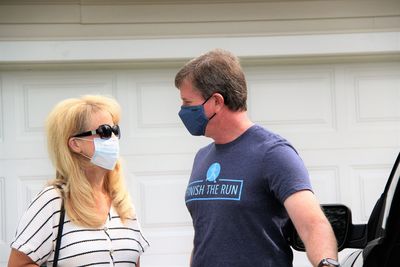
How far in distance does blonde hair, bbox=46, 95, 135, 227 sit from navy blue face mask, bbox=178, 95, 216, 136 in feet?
1.50

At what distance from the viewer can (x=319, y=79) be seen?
20.6ft

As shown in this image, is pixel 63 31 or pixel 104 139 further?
pixel 63 31

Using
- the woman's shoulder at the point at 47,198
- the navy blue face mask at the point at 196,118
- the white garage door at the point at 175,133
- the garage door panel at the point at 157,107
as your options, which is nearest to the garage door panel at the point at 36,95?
the white garage door at the point at 175,133

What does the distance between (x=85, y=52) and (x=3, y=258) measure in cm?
172

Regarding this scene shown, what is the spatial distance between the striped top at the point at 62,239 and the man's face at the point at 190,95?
665 mm

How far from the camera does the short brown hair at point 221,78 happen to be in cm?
323

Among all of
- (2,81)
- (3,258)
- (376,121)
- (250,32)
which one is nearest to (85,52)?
(2,81)

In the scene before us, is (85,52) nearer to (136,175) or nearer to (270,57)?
(136,175)

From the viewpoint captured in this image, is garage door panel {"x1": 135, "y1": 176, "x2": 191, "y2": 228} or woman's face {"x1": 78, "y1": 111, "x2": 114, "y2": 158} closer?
woman's face {"x1": 78, "y1": 111, "x2": 114, "y2": 158}

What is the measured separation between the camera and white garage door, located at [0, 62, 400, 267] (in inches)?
242

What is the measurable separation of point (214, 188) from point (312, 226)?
494mm

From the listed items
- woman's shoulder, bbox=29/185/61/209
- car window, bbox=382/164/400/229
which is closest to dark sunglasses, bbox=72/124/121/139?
woman's shoulder, bbox=29/185/61/209

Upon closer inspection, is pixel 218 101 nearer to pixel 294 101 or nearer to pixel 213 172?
pixel 213 172

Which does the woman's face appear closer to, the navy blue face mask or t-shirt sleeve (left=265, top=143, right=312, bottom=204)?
the navy blue face mask
